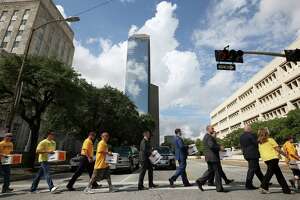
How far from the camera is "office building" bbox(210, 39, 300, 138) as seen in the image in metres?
43.2

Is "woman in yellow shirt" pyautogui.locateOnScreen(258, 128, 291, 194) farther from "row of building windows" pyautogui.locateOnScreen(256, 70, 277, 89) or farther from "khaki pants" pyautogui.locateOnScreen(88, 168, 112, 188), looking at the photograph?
"row of building windows" pyautogui.locateOnScreen(256, 70, 277, 89)

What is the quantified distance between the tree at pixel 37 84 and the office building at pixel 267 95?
21.9 meters

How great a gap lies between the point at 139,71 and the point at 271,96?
12476cm

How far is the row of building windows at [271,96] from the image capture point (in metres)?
48.8

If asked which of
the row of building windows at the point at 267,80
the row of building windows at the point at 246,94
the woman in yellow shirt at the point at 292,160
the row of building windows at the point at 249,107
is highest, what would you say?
the row of building windows at the point at 246,94

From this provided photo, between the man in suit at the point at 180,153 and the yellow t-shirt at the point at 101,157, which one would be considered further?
the man in suit at the point at 180,153

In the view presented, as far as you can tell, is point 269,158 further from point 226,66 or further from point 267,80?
point 267,80

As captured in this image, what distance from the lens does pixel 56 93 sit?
23.5 m

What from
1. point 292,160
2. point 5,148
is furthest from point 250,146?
point 5,148

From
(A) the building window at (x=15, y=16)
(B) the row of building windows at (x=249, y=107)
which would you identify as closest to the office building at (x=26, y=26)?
(A) the building window at (x=15, y=16)

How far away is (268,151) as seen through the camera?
7660 mm

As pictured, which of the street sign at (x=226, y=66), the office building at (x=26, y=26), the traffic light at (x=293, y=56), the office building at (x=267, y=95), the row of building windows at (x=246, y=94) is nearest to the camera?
the traffic light at (x=293, y=56)

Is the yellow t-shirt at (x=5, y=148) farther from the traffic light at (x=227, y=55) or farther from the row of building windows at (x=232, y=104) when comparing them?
the row of building windows at (x=232, y=104)

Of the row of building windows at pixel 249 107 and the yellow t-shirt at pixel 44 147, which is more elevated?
the row of building windows at pixel 249 107
